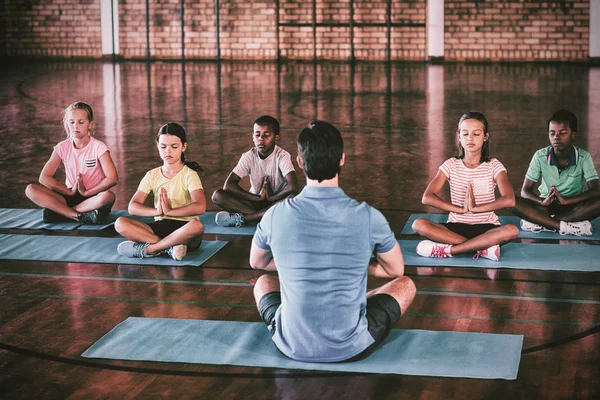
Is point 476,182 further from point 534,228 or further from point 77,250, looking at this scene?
point 77,250

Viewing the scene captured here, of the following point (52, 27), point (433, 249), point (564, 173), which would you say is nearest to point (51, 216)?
point (433, 249)

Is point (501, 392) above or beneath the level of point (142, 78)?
beneath

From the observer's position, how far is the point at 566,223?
546 cm

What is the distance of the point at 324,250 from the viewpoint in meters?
3.30

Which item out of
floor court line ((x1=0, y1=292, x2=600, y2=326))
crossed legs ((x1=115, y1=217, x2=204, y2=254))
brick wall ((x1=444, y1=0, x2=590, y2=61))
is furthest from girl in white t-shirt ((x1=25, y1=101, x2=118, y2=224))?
brick wall ((x1=444, y1=0, x2=590, y2=61))

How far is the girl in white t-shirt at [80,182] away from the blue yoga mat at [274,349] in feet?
6.19

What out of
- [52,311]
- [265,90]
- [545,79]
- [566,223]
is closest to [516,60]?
[545,79]

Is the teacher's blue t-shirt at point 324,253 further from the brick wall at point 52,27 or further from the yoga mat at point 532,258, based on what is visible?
the brick wall at point 52,27

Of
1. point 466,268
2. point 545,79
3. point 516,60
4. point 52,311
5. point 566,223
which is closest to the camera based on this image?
point 52,311

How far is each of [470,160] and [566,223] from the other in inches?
32.4

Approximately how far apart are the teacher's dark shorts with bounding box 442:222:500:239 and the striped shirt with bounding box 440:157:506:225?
0.03 metres

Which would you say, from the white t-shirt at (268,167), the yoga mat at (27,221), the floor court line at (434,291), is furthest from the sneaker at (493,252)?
the yoga mat at (27,221)

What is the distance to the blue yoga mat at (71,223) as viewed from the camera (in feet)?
18.9

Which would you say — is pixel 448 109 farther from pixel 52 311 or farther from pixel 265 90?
pixel 52 311
